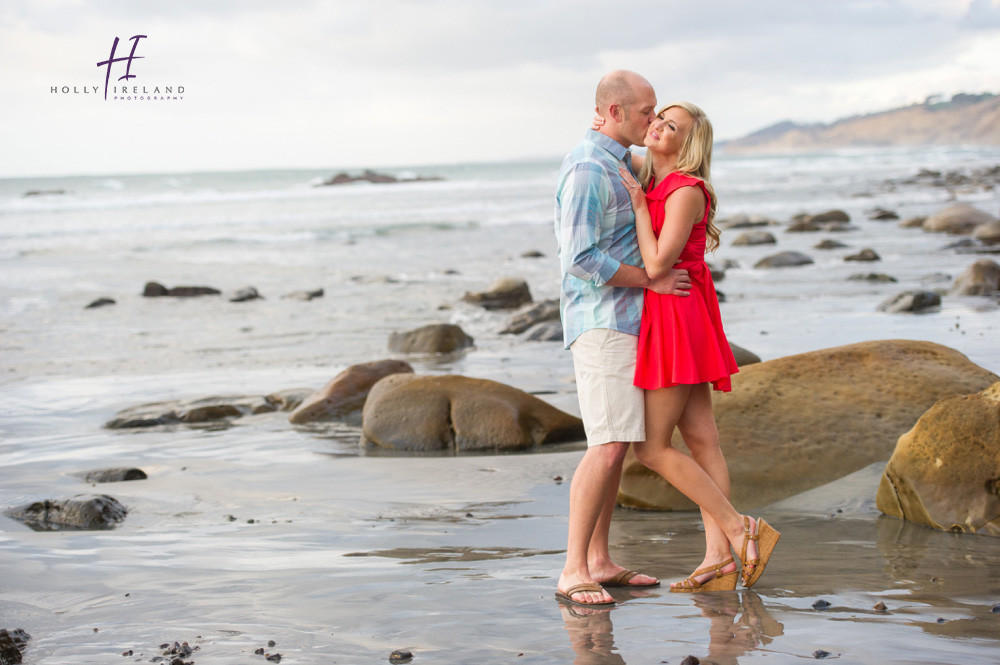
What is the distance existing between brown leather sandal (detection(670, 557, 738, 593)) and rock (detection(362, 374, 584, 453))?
285 centimetres

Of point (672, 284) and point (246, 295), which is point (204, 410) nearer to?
point (672, 284)

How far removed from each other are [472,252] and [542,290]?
758cm

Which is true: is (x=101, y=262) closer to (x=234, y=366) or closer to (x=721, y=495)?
(x=234, y=366)

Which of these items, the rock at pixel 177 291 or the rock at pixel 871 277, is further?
the rock at pixel 177 291

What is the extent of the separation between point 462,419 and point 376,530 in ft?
6.22

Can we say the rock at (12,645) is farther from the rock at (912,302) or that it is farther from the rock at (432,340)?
the rock at (912,302)

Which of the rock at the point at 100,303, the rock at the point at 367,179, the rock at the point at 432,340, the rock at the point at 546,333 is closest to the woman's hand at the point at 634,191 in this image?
the rock at the point at 432,340

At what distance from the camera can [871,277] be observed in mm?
14391

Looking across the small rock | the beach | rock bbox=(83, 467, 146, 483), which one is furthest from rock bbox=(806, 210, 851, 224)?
the small rock

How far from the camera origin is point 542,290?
51.4 ft

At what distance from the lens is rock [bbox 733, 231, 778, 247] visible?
2180 centimetres

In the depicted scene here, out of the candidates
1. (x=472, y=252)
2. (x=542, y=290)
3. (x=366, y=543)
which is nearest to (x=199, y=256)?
(x=472, y=252)

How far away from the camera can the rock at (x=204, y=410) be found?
7.73m

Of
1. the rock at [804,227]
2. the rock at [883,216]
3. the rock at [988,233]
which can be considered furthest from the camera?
the rock at [883,216]
